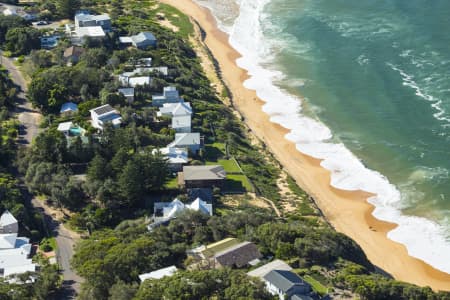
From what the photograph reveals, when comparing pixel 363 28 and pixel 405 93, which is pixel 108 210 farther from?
pixel 363 28

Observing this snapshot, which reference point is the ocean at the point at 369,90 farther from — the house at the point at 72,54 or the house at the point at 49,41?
the house at the point at 49,41

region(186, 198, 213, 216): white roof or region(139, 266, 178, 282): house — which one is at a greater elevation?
region(139, 266, 178, 282): house

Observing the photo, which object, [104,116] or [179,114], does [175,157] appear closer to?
[179,114]

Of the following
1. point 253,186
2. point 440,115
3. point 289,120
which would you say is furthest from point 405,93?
point 253,186

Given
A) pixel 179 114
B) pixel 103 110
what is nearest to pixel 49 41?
pixel 103 110

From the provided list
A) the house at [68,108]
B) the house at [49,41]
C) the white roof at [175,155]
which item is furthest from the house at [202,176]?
the house at [49,41]

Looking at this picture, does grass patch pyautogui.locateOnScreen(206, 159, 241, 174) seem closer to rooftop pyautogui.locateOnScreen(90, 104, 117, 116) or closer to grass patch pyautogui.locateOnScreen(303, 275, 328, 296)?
rooftop pyautogui.locateOnScreen(90, 104, 117, 116)

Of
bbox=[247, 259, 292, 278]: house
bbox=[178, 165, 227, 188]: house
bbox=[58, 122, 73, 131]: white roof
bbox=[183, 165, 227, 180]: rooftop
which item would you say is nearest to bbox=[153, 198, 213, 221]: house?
bbox=[178, 165, 227, 188]: house
